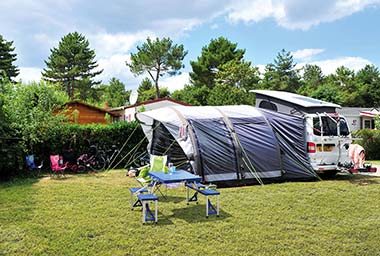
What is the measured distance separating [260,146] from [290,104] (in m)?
1.76

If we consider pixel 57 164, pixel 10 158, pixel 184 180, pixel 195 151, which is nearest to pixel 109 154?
pixel 57 164

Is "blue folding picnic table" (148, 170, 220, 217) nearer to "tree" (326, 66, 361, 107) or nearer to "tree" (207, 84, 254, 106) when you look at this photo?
"tree" (207, 84, 254, 106)

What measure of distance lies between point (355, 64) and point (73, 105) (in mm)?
34319

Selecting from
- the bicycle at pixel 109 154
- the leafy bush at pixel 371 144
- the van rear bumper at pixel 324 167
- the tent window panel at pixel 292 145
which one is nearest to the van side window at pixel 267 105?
the tent window panel at pixel 292 145

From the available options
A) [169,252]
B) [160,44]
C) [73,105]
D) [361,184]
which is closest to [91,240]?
[169,252]

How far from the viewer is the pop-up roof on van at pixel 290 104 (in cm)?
900

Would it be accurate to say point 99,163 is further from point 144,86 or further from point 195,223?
point 144,86

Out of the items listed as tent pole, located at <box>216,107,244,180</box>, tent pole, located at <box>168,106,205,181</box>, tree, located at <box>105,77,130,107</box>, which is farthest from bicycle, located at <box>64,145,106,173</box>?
tree, located at <box>105,77,130,107</box>

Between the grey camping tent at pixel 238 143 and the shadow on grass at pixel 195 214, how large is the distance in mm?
1946

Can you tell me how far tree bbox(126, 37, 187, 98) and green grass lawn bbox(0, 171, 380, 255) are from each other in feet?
87.5

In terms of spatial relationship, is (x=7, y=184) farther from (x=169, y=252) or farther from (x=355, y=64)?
(x=355, y=64)

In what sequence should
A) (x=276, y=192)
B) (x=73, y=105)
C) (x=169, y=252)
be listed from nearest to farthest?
1. (x=169, y=252)
2. (x=276, y=192)
3. (x=73, y=105)

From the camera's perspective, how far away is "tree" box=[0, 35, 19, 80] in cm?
3219

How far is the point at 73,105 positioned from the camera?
848 inches
